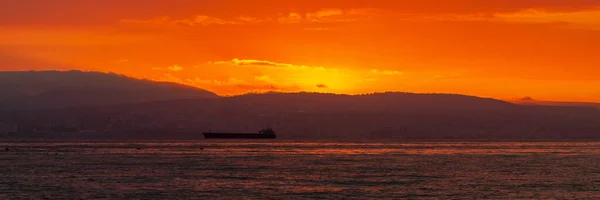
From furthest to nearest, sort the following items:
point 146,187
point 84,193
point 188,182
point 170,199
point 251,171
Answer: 1. point 251,171
2. point 188,182
3. point 146,187
4. point 84,193
5. point 170,199

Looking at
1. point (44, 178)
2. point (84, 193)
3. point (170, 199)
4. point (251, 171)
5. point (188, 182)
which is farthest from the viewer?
point (251, 171)

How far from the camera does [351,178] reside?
3858 inches

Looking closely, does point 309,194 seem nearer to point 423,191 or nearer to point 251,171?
point 423,191

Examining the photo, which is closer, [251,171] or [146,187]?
[146,187]

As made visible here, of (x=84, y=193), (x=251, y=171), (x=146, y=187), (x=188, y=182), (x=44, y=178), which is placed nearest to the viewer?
(x=84, y=193)

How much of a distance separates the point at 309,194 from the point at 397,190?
961 cm

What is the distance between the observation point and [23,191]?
79.4m

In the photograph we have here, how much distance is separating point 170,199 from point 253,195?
7.78 m

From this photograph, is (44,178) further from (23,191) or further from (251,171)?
(251,171)

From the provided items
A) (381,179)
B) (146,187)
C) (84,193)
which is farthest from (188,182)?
(381,179)

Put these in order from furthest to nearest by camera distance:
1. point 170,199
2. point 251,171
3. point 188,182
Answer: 1. point 251,171
2. point 188,182
3. point 170,199

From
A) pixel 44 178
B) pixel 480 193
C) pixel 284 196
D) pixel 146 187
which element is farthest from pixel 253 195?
pixel 44 178

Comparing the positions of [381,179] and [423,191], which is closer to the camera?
[423,191]

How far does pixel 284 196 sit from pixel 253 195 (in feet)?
9.92
